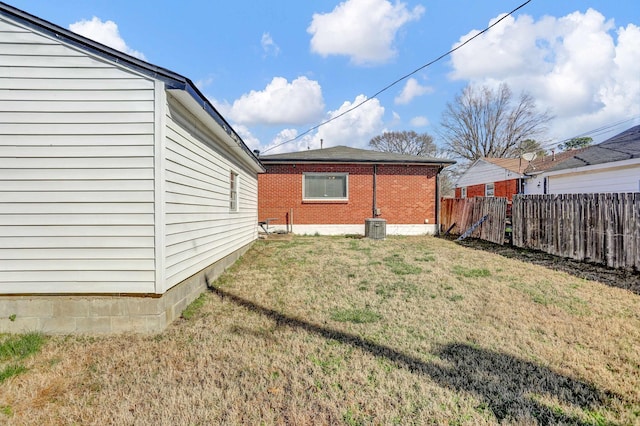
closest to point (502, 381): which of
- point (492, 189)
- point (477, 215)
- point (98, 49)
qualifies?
point (98, 49)

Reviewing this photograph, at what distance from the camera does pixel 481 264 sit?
6.90 meters

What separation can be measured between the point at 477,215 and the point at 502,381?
32.6ft

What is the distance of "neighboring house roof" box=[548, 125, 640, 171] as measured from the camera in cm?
922

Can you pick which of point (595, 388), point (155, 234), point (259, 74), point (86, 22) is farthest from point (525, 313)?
point (259, 74)

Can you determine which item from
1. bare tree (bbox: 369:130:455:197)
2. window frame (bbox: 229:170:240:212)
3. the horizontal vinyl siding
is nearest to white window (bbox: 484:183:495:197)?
bare tree (bbox: 369:130:455:197)

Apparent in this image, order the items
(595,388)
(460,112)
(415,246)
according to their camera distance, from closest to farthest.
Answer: (595,388) < (415,246) < (460,112)

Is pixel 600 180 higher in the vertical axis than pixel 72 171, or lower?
higher

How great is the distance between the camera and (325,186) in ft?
41.6

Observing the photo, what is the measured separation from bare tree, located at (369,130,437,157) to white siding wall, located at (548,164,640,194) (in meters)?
24.7

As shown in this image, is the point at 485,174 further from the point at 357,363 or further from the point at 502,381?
the point at 357,363

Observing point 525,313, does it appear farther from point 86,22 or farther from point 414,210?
point 86,22

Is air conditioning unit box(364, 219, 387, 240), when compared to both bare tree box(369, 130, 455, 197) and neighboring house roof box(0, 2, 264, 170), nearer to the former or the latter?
neighboring house roof box(0, 2, 264, 170)

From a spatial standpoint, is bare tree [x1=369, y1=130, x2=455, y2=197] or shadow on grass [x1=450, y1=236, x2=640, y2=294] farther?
bare tree [x1=369, y1=130, x2=455, y2=197]

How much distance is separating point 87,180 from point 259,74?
12.1 m
